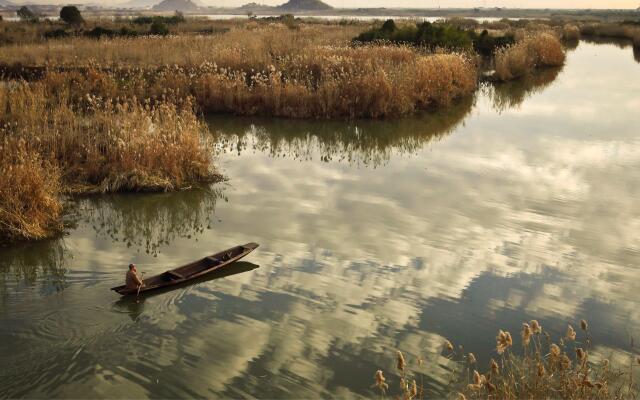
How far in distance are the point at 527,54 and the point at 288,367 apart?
27.6 meters

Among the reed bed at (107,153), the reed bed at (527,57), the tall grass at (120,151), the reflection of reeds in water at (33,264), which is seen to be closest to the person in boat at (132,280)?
the reflection of reeds in water at (33,264)

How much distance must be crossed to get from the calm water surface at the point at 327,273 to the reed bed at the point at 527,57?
12623mm

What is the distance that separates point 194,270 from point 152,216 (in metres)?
3.00

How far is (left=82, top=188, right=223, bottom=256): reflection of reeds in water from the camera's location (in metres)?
9.57

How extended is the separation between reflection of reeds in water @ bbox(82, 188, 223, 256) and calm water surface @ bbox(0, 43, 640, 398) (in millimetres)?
43

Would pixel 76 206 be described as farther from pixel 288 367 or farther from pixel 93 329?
pixel 288 367

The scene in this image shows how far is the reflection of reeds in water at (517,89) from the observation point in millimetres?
22672

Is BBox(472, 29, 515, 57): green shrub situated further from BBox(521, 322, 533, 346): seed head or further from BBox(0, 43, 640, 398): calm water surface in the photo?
BBox(521, 322, 533, 346): seed head

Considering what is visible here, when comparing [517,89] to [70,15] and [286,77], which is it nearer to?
[286,77]

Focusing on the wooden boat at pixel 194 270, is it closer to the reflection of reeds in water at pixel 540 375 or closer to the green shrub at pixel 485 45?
the reflection of reeds in water at pixel 540 375

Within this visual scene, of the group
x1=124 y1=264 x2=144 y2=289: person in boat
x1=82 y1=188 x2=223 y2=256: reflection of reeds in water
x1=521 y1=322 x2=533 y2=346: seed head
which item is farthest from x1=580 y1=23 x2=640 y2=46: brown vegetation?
x1=521 y1=322 x2=533 y2=346: seed head

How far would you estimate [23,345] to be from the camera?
20.6 ft

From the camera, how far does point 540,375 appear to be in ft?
15.2

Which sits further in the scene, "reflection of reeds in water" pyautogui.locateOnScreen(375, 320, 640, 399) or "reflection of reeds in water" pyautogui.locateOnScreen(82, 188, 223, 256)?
"reflection of reeds in water" pyautogui.locateOnScreen(82, 188, 223, 256)
